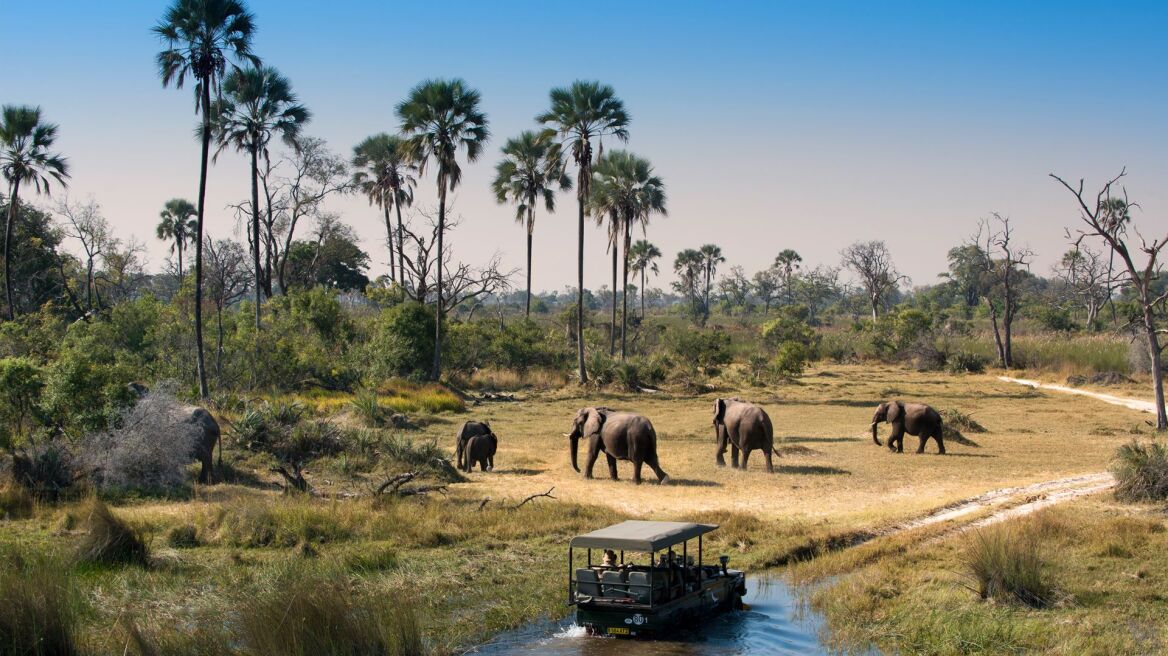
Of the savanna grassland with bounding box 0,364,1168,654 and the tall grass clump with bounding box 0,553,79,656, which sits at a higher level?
the tall grass clump with bounding box 0,553,79,656

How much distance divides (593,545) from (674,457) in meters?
14.2

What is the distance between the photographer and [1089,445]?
28.0m

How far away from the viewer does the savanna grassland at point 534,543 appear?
11.5 metres

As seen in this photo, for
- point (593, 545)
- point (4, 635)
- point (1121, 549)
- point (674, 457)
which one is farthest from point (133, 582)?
point (674, 457)

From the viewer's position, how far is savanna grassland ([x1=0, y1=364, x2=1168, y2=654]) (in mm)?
11500

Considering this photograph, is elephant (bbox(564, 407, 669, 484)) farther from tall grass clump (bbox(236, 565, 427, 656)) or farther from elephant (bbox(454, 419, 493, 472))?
tall grass clump (bbox(236, 565, 427, 656))

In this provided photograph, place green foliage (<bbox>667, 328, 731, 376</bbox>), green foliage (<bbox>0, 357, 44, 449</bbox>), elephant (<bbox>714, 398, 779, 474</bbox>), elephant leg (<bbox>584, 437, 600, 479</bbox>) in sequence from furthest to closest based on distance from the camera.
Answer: green foliage (<bbox>667, 328, 731, 376</bbox>), elephant (<bbox>714, 398, 779, 474</bbox>), elephant leg (<bbox>584, 437, 600, 479</bbox>), green foliage (<bbox>0, 357, 44, 449</bbox>)

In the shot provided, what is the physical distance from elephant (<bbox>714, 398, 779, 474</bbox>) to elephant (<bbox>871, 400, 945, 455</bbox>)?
16.3ft

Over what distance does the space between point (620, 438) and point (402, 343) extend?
78.1 feet

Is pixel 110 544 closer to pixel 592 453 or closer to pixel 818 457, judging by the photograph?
pixel 592 453

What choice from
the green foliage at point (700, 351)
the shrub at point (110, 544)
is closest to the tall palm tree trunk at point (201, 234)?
the shrub at point (110, 544)

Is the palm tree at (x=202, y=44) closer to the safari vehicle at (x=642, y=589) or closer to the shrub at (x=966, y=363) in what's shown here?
the safari vehicle at (x=642, y=589)

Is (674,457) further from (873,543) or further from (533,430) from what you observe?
(873,543)

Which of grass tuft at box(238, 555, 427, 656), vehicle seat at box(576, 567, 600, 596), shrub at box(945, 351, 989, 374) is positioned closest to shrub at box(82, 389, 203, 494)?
grass tuft at box(238, 555, 427, 656)
